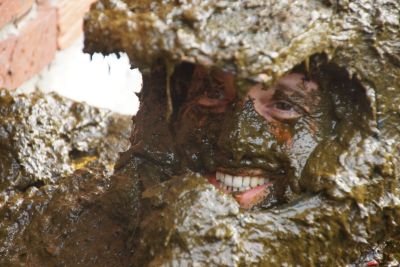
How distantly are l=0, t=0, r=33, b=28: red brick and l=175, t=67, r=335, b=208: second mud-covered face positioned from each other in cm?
167

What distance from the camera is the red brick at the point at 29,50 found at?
389cm

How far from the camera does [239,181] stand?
7.61 ft

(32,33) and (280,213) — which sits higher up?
(32,33)

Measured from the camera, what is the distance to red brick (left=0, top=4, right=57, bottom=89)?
12.8 feet

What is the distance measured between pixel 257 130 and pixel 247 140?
51 mm

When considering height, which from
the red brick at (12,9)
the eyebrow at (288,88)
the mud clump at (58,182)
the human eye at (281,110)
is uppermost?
the red brick at (12,9)

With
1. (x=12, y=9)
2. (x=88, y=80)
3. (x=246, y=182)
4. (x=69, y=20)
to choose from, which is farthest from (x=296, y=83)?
(x=88, y=80)

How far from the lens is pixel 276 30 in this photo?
6.50 ft

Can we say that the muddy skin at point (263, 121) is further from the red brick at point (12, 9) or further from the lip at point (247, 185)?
the red brick at point (12, 9)

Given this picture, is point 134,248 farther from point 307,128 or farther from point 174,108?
point 307,128

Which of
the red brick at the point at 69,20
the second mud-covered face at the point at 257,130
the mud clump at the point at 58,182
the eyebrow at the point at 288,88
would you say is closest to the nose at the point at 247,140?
the second mud-covered face at the point at 257,130

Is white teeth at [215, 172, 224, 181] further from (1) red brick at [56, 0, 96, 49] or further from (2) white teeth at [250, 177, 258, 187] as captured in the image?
(1) red brick at [56, 0, 96, 49]

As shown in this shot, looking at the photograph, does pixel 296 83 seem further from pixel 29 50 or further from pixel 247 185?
pixel 29 50

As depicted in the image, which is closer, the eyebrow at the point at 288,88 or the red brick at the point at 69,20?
the eyebrow at the point at 288,88
